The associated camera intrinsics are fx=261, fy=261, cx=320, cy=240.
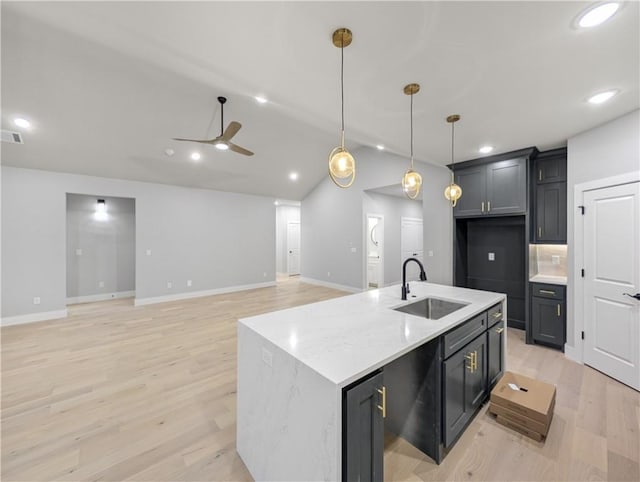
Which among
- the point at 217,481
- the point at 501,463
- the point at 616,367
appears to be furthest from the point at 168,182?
the point at 616,367

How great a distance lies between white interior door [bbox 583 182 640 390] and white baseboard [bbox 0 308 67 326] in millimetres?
8039

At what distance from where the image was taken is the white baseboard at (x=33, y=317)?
14.2ft

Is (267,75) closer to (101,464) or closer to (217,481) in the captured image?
(217,481)

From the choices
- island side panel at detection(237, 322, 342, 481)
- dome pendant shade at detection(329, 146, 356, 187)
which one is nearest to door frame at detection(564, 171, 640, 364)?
dome pendant shade at detection(329, 146, 356, 187)

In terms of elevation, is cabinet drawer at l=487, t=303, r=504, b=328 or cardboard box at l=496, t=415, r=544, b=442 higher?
cabinet drawer at l=487, t=303, r=504, b=328

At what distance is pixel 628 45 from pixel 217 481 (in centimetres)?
379

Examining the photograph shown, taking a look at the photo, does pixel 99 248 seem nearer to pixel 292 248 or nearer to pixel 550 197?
pixel 292 248

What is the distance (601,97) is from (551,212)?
1.68 m

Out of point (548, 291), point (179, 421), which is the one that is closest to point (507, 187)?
point (548, 291)

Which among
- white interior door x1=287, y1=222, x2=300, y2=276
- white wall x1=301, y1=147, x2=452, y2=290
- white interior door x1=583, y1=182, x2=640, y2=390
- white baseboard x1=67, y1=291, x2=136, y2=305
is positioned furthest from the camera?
white interior door x1=287, y1=222, x2=300, y2=276

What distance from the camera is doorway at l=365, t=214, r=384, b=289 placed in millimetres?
7068

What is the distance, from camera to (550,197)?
11.8ft

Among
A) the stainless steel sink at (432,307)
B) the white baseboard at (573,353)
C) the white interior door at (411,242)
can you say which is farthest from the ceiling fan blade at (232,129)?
the white interior door at (411,242)

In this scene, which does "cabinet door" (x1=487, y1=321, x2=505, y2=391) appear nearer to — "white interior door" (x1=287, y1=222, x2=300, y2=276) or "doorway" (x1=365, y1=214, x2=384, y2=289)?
"doorway" (x1=365, y1=214, x2=384, y2=289)
